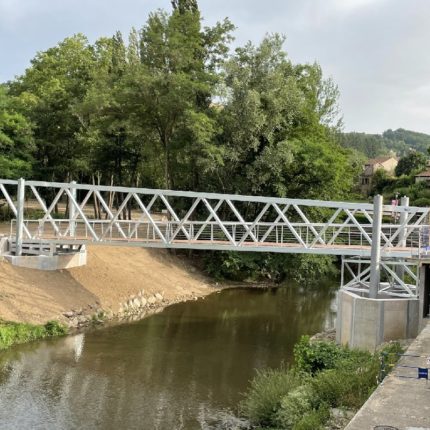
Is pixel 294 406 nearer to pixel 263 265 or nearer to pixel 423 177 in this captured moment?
pixel 263 265

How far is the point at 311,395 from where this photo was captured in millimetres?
12523

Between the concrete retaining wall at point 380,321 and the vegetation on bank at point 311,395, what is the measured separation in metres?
2.32

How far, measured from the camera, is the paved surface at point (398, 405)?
8703mm

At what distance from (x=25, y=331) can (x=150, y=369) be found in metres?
5.81

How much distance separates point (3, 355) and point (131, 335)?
5.58 m

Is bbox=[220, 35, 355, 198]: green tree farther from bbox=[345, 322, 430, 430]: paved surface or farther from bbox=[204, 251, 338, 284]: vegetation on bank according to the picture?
bbox=[345, 322, 430, 430]: paved surface

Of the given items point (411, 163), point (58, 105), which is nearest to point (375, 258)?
point (58, 105)

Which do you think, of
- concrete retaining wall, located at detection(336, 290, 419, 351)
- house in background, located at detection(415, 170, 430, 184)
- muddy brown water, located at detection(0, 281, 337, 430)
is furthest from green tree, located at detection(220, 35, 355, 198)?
house in background, located at detection(415, 170, 430, 184)

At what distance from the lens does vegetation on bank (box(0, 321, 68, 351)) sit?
2073cm

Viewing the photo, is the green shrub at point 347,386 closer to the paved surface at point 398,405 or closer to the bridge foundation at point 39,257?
the paved surface at point 398,405

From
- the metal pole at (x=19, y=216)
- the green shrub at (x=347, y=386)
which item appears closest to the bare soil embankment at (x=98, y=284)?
the metal pole at (x=19, y=216)

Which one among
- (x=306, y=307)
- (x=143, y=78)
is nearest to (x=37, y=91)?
(x=143, y=78)

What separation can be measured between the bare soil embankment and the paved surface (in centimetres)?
1623

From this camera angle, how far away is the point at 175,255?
132 feet
